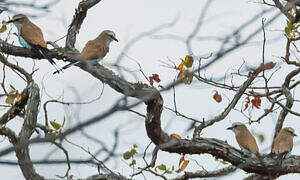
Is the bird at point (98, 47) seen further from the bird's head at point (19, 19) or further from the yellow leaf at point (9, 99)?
the bird's head at point (19, 19)

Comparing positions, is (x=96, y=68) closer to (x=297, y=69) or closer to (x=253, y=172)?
(x=253, y=172)

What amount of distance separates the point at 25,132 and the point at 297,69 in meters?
2.95

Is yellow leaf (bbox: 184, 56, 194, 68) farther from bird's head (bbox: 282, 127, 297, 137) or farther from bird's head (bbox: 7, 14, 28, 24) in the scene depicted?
bird's head (bbox: 7, 14, 28, 24)

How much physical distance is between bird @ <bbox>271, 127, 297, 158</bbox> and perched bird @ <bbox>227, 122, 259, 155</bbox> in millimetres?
201

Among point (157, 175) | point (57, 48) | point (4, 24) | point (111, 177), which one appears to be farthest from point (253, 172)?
point (4, 24)

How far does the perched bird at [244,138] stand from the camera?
14.5 ft

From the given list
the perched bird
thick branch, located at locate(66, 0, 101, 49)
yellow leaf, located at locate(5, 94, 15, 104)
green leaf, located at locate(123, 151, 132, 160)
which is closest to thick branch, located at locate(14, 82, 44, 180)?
yellow leaf, located at locate(5, 94, 15, 104)

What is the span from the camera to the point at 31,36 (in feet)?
17.4

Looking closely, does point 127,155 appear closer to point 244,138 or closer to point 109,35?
point 244,138

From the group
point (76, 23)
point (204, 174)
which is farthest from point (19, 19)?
point (204, 174)

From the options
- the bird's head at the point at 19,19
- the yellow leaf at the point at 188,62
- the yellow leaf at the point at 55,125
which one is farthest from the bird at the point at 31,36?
the yellow leaf at the point at 188,62

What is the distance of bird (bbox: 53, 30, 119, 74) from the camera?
16.5 feet

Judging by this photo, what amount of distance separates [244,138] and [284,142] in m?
0.46

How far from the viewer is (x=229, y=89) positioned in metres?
4.54
